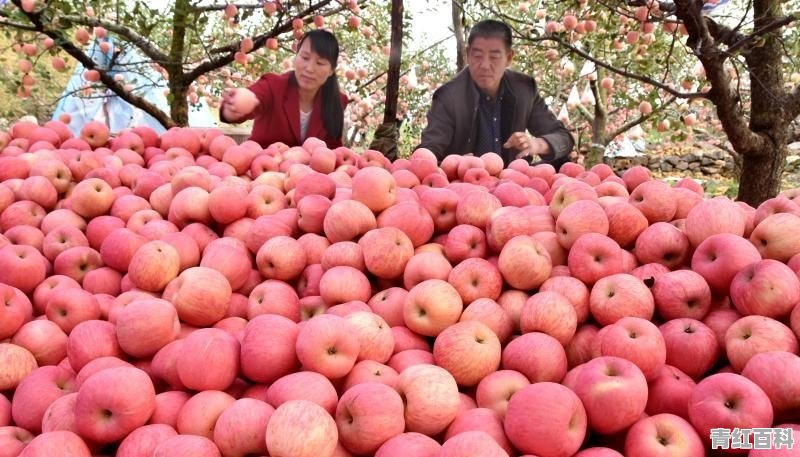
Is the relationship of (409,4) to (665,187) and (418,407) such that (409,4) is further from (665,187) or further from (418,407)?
(418,407)

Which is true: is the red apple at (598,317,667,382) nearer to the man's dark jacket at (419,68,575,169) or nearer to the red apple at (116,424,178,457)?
the red apple at (116,424,178,457)

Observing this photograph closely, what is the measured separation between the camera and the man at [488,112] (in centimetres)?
454

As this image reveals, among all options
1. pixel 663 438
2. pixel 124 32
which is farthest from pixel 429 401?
pixel 124 32

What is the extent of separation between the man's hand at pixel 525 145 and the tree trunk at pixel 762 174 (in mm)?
1298

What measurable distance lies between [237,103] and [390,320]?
91.1 inches

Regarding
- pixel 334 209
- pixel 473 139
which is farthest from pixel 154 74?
pixel 334 209

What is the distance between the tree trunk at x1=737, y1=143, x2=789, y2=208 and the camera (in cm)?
359

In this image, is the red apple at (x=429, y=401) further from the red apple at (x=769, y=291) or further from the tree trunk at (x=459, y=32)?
the tree trunk at (x=459, y=32)

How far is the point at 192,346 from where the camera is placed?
137 centimetres

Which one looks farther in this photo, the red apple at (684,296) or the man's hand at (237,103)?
the man's hand at (237,103)

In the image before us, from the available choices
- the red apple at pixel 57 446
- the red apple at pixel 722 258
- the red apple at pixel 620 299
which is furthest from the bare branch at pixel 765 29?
the red apple at pixel 57 446

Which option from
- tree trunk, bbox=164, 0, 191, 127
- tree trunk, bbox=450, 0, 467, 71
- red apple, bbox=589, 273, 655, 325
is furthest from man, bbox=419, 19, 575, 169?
red apple, bbox=589, 273, 655, 325

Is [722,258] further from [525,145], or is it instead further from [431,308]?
[525,145]

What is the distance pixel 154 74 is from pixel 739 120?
7617mm
